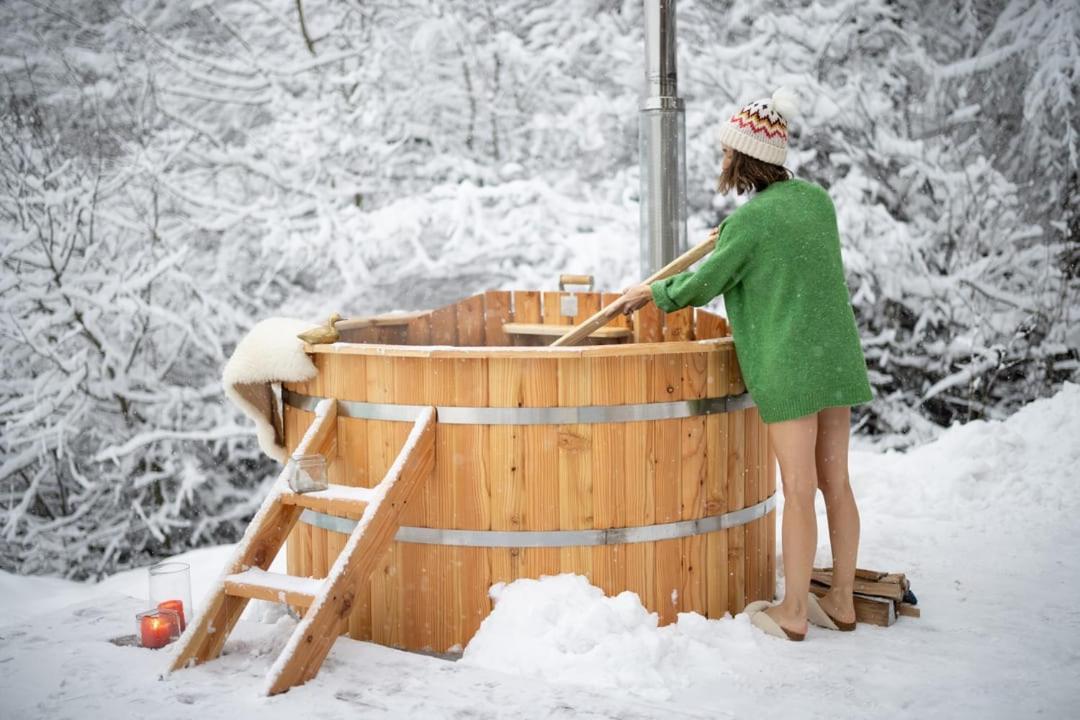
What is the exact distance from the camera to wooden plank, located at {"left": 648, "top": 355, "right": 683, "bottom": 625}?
3.44m

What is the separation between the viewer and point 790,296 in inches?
133

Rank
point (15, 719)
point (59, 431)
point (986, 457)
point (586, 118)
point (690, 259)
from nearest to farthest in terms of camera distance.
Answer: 1. point (15, 719)
2. point (690, 259)
3. point (986, 457)
4. point (59, 431)
5. point (586, 118)

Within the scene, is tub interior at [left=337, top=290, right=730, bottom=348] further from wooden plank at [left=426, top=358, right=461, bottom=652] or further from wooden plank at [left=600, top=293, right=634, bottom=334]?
wooden plank at [left=426, top=358, right=461, bottom=652]

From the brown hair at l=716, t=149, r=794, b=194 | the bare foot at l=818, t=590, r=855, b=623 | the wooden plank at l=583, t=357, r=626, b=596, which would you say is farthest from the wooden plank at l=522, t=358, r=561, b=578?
the bare foot at l=818, t=590, r=855, b=623

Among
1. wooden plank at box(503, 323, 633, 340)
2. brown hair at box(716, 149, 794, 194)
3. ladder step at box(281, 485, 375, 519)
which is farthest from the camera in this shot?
wooden plank at box(503, 323, 633, 340)

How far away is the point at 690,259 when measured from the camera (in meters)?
3.91

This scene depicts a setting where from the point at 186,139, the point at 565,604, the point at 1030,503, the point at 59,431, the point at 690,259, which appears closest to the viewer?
the point at 565,604

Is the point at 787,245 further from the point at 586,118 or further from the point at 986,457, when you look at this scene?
the point at 586,118

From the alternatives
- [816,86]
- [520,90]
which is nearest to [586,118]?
[520,90]

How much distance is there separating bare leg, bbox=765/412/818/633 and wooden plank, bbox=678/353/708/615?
0.83 feet

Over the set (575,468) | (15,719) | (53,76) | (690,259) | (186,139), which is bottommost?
(15,719)

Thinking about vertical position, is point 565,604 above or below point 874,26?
below

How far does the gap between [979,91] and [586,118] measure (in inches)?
136

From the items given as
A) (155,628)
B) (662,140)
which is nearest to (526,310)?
(662,140)
